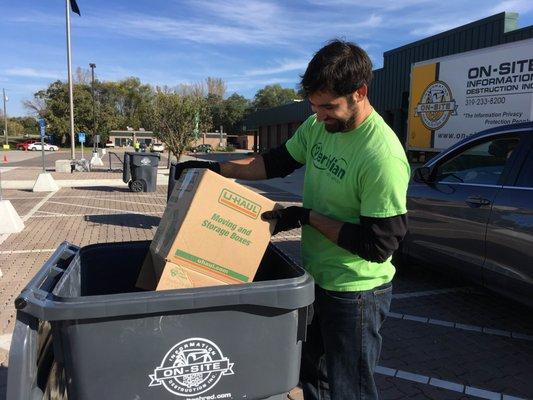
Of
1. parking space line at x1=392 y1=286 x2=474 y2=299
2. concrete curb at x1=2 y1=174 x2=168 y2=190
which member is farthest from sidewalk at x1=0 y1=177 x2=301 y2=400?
parking space line at x1=392 y1=286 x2=474 y2=299

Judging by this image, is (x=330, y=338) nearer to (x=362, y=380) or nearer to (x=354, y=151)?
(x=362, y=380)

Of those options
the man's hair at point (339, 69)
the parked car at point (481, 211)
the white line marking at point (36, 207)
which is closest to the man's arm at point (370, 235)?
the man's hair at point (339, 69)

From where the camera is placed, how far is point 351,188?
186 centimetres

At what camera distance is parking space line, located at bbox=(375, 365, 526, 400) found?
314 centimetres

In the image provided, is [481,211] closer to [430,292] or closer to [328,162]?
[430,292]

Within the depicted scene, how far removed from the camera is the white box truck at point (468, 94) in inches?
314

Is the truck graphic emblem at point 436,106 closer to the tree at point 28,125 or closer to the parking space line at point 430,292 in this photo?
the parking space line at point 430,292

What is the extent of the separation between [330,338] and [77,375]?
1.01m

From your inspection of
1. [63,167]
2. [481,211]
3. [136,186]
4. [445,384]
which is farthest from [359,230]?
[63,167]

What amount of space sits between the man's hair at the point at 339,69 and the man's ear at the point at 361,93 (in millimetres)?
17

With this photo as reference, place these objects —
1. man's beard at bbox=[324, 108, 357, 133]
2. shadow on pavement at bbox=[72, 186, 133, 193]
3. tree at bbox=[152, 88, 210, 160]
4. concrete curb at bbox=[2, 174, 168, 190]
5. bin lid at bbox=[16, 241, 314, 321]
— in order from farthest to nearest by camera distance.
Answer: tree at bbox=[152, 88, 210, 160] → concrete curb at bbox=[2, 174, 168, 190] → shadow on pavement at bbox=[72, 186, 133, 193] → man's beard at bbox=[324, 108, 357, 133] → bin lid at bbox=[16, 241, 314, 321]

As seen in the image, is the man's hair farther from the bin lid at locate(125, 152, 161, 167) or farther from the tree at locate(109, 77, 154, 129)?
the tree at locate(109, 77, 154, 129)

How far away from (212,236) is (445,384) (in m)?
2.38

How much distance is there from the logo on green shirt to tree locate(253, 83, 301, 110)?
86.3 m
